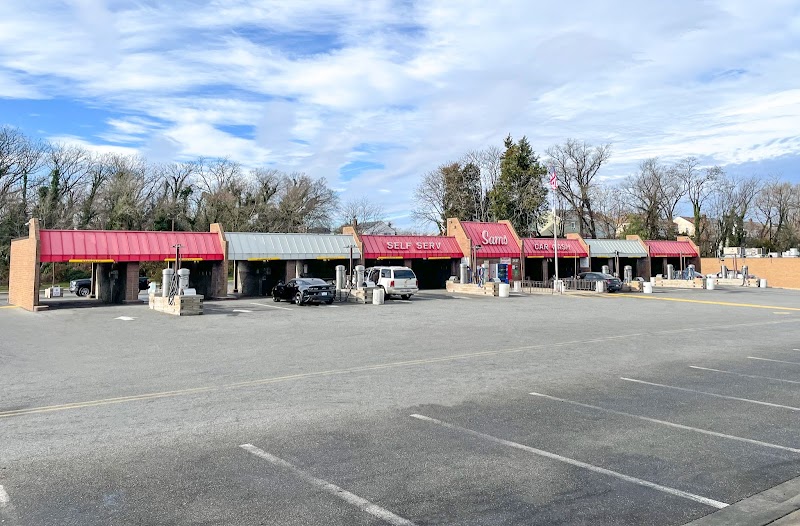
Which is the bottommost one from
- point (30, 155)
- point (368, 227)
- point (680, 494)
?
point (680, 494)

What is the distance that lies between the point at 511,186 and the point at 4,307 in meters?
54.4

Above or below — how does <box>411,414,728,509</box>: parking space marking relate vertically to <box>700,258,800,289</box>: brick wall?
below

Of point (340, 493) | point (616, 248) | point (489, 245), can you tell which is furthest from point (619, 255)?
point (340, 493)

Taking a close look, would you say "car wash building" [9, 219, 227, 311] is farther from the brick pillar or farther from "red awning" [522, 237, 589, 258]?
"red awning" [522, 237, 589, 258]

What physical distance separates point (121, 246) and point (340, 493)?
105 ft

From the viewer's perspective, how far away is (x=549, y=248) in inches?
2068

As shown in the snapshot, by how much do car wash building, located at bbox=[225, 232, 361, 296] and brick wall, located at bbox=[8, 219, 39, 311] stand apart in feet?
34.9

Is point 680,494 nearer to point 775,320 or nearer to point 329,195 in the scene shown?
point 775,320

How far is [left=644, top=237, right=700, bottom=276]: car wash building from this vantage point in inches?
2393

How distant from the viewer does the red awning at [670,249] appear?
2381 inches

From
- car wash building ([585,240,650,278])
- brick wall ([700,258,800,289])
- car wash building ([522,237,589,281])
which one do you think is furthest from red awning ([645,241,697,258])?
car wash building ([522,237,589,281])

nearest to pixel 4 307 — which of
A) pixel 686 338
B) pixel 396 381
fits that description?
pixel 396 381

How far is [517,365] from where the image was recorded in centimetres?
1304

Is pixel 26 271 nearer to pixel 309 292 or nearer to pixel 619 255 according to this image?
pixel 309 292
